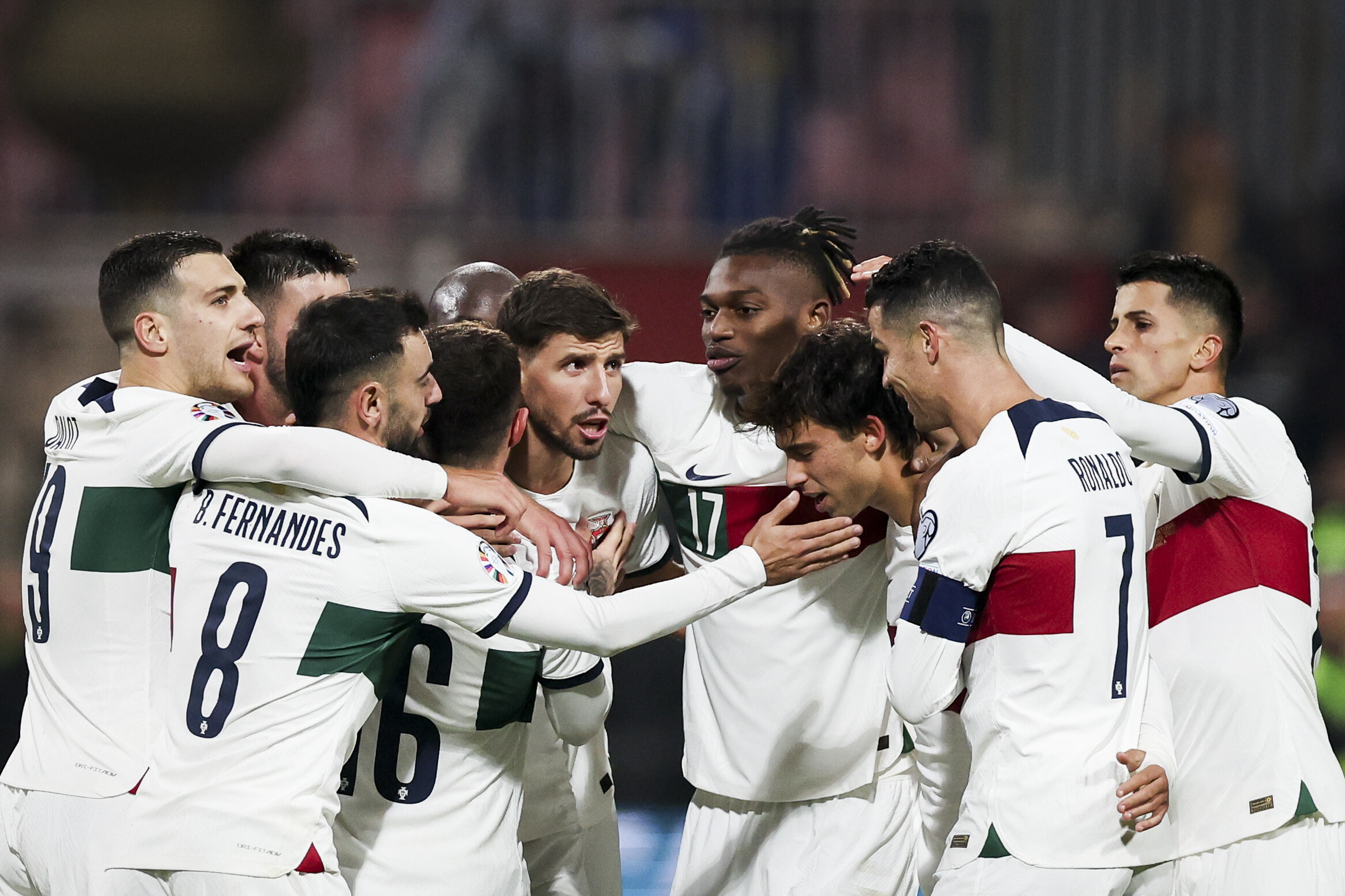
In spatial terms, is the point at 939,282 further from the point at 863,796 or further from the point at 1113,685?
the point at 863,796

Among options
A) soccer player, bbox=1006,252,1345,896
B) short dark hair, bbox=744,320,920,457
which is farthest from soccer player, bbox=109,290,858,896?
soccer player, bbox=1006,252,1345,896

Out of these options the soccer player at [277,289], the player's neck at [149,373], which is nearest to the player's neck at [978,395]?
the player's neck at [149,373]

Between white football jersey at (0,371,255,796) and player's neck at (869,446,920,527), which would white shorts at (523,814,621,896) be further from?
player's neck at (869,446,920,527)

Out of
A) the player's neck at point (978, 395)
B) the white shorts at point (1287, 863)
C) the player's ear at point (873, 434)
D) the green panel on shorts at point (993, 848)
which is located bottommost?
the white shorts at point (1287, 863)

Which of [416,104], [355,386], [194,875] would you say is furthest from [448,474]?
[416,104]

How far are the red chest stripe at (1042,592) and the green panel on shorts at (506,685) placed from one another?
121cm

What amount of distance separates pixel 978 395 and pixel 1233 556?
104cm

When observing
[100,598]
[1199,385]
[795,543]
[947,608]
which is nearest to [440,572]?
[795,543]

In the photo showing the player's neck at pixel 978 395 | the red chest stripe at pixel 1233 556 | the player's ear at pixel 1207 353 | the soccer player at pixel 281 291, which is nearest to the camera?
the player's neck at pixel 978 395

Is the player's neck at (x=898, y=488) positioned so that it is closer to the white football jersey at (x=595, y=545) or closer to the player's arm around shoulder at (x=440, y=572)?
the white football jersey at (x=595, y=545)

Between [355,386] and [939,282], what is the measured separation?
4.80 feet

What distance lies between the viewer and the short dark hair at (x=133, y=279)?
393cm

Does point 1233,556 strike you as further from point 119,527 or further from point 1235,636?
point 119,527

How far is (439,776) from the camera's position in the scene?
361cm
